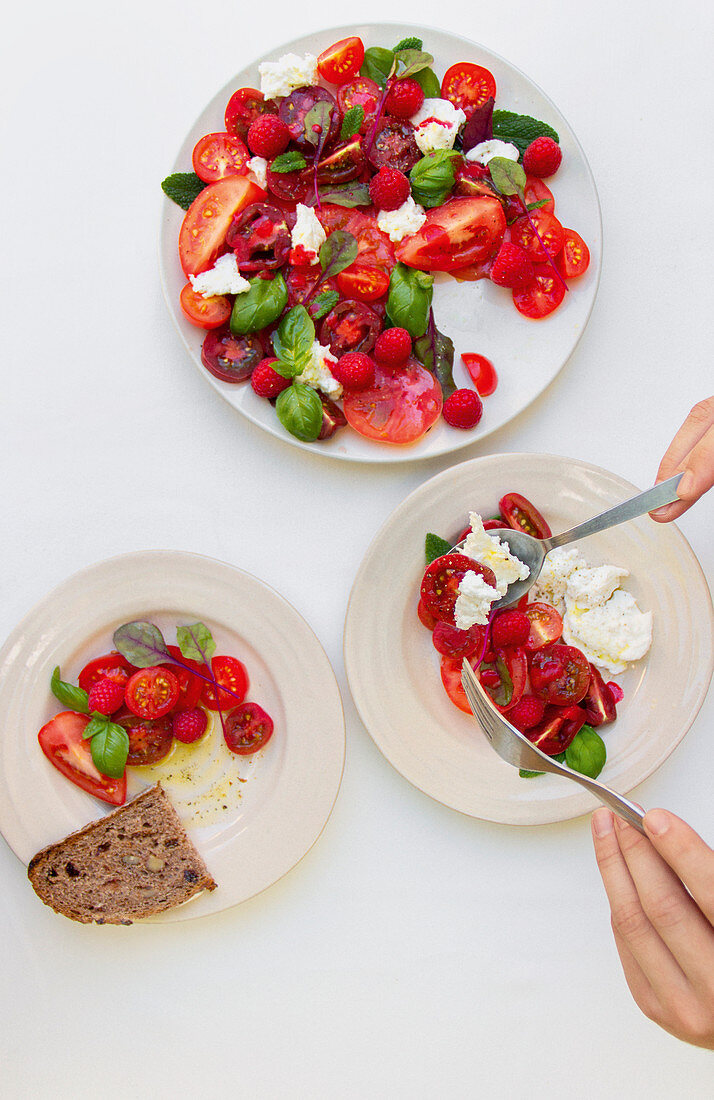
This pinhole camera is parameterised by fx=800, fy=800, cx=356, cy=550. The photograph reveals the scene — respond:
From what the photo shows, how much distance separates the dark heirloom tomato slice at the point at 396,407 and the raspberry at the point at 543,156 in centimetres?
55

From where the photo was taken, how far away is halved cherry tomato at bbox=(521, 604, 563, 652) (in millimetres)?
1909

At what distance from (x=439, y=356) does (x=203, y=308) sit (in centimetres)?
56

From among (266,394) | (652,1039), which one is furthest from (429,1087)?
(266,394)

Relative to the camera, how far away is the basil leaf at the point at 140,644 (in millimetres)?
1863

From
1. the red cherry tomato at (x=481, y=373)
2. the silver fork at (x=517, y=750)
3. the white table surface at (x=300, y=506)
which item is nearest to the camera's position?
the silver fork at (x=517, y=750)

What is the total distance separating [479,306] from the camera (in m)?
1.94

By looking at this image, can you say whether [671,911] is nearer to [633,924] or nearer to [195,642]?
[633,924]

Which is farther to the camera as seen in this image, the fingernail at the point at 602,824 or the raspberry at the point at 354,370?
the raspberry at the point at 354,370

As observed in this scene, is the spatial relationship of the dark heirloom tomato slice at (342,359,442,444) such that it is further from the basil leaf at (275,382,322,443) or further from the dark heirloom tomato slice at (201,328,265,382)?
the dark heirloom tomato slice at (201,328,265,382)

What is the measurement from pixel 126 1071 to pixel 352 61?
101 inches

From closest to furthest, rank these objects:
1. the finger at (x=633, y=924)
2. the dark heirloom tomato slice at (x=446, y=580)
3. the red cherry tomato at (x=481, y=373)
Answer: the finger at (x=633, y=924) < the dark heirloom tomato slice at (x=446, y=580) < the red cherry tomato at (x=481, y=373)

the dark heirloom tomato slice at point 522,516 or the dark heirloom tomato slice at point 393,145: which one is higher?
the dark heirloom tomato slice at point 393,145

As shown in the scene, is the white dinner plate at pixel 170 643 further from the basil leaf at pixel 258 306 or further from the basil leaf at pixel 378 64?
the basil leaf at pixel 378 64

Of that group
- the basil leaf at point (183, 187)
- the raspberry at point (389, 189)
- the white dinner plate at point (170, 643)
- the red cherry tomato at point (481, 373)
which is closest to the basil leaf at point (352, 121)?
the raspberry at point (389, 189)
